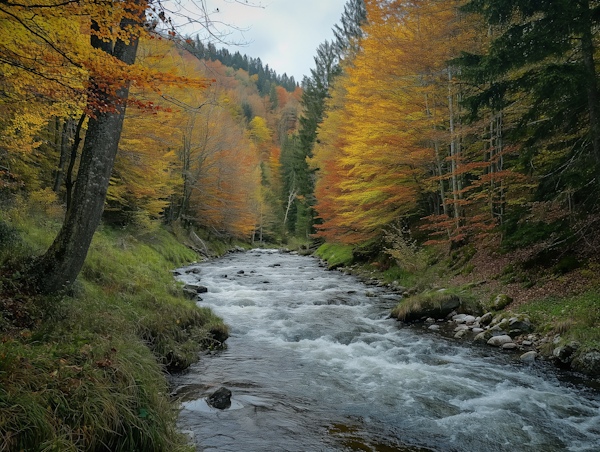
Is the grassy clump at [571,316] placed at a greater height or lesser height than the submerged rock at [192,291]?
greater

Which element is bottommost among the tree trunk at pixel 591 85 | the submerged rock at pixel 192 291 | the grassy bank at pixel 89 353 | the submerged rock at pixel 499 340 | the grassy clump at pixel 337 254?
the submerged rock at pixel 192 291

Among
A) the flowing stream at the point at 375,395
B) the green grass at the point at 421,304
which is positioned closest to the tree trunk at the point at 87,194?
the flowing stream at the point at 375,395

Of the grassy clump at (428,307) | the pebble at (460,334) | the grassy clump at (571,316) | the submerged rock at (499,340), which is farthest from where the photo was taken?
the grassy clump at (428,307)

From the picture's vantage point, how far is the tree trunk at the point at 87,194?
5.40 meters

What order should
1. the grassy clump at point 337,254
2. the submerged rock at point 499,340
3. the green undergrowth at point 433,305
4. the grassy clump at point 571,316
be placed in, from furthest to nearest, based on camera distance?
the grassy clump at point 337,254 < the green undergrowth at point 433,305 < the submerged rock at point 499,340 < the grassy clump at point 571,316

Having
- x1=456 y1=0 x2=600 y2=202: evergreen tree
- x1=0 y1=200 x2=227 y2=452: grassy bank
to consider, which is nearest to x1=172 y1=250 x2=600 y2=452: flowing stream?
x1=0 y1=200 x2=227 y2=452: grassy bank

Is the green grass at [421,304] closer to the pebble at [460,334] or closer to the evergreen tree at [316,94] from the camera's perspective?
the pebble at [460,334]

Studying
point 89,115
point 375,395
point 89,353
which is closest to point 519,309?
point 375,395

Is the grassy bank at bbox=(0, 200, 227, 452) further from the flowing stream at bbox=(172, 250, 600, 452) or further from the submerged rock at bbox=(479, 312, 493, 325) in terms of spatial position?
the submerged rock at bbox=(479, 312, 493, 325)

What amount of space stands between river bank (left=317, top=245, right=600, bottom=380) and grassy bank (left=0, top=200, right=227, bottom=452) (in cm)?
572

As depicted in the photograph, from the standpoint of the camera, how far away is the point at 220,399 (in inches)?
191

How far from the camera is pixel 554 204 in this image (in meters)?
8.29

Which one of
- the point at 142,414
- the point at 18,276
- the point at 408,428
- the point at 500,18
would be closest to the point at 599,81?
the point at 500,18

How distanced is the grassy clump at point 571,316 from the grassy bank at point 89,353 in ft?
21.8
